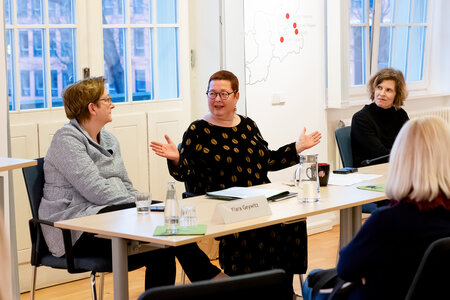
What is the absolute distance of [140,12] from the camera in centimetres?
513

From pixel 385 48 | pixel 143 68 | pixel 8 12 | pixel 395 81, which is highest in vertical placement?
pixel 8 12

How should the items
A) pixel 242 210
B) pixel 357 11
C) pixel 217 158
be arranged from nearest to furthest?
pixel 242 210, pixel 217 158, pixel 357 11

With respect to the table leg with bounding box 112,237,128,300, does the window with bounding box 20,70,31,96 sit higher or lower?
higher

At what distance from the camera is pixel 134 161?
5.11 meters

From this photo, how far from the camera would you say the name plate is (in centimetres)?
302

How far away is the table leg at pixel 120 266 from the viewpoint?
2.91 m

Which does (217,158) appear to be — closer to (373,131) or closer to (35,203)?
(35,203)

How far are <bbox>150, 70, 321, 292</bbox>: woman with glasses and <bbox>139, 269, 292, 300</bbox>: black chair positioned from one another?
6.87 ft

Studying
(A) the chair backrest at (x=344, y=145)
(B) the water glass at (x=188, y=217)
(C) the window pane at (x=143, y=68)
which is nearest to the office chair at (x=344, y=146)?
(A) the chair backrest at (x=344, y=145)

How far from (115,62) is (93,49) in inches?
8.7

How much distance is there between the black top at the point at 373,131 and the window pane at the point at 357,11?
147cm

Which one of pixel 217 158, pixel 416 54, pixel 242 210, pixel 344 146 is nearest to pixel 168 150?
pixel 217 158

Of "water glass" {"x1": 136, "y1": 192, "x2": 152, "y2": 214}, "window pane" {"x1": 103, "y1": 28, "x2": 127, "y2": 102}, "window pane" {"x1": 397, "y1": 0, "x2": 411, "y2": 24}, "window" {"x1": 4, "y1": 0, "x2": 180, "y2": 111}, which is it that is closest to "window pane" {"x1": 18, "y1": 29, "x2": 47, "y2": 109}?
"window" {"x1": 4, "y1": 0, "x2": 180, "y2": 111}

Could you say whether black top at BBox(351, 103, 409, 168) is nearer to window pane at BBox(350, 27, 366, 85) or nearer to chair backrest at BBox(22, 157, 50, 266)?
window pane at BBox(350, 27, 366, 85)
